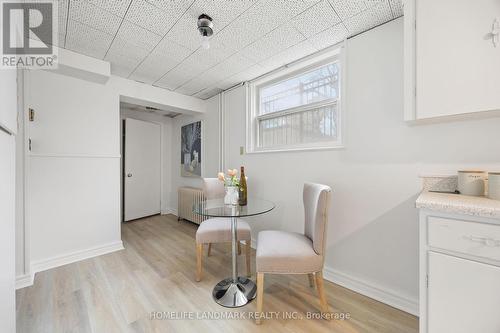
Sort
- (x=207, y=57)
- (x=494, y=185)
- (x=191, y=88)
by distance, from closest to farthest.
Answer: (x=494, y=185)
(x=207, y=57)
(x=191, y=88)

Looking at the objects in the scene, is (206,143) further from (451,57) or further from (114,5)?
(451,57)

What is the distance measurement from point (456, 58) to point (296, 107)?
141 centimetres

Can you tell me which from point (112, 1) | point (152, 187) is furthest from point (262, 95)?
point (152, 187)

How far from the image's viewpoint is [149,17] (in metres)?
Result: 1.63

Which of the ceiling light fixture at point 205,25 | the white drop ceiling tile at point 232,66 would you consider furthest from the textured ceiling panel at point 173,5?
the white drop ceiling tile at point 232,66

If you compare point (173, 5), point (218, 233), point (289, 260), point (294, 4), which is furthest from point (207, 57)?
point (289, 260)

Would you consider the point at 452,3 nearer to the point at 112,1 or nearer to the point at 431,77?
the point at 431,77

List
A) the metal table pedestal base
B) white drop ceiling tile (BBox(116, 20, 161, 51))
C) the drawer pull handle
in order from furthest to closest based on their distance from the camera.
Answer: white drop ceiling tile (BBox(116, 20, 161, 51)) → the metal table pedestal base → the drawer pull handle

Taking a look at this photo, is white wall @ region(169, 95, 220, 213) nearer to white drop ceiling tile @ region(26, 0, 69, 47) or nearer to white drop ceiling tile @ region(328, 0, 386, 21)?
white drop ceiling tile @ region(26, 0, 69, 47)

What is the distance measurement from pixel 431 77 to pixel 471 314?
1.28 m

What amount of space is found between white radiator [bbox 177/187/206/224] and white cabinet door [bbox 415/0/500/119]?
3180mm

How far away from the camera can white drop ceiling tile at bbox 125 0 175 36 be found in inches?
59.6

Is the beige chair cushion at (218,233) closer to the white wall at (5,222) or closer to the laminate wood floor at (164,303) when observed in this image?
the laminate wood floor at (164,303)

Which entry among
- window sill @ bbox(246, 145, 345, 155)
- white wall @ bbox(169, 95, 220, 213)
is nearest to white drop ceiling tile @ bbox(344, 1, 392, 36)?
window sill @ bbox(246, 145, 345, 155)
